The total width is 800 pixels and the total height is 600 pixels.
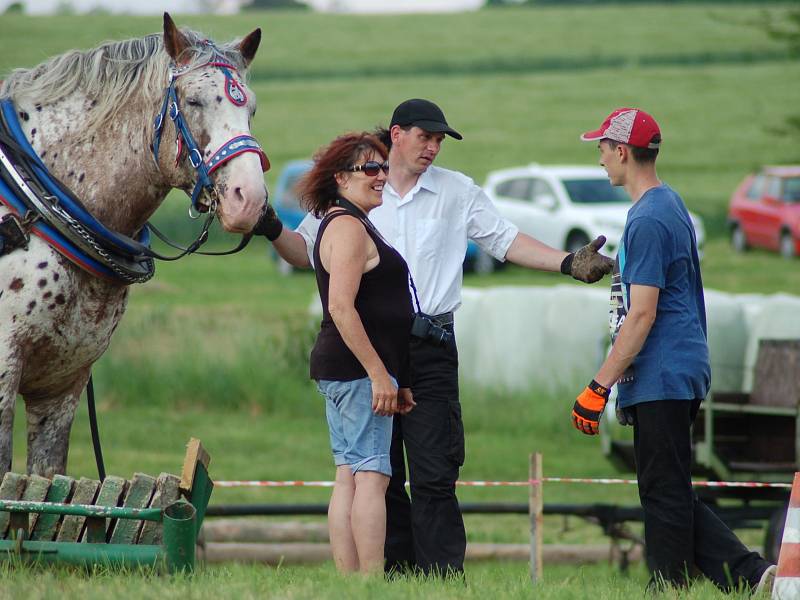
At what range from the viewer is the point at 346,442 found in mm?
5500

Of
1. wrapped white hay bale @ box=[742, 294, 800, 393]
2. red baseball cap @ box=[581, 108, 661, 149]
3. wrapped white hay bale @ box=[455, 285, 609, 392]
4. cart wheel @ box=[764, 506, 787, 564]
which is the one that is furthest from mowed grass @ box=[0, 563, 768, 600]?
wrapped white hay bale @ box=[455, 285, 609, 392]

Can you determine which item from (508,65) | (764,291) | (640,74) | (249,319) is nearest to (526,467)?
(249,319)

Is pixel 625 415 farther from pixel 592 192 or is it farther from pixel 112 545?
pixel 592 192

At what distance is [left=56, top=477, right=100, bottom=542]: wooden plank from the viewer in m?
5.00

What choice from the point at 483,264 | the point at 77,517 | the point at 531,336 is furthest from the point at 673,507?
the point at 483,264

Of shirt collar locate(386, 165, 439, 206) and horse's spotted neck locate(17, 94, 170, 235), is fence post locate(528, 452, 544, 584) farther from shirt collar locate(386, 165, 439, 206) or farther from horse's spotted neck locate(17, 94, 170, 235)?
horse's spotted neck locate(17, 94, 170, 235)

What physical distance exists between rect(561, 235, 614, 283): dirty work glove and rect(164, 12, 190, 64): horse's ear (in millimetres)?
1908

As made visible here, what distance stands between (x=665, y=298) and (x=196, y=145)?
6.36 ft

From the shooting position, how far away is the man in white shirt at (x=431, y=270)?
5.87 m

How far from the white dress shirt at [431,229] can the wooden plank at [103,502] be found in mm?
1481

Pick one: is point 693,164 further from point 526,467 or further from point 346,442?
point 346,442

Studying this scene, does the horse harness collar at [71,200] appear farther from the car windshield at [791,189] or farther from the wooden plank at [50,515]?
the car windshield at [791,189]

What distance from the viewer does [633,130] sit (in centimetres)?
542

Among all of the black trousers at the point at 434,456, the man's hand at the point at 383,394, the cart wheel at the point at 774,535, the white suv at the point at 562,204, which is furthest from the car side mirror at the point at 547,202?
the man's hand at the point at 383,394
